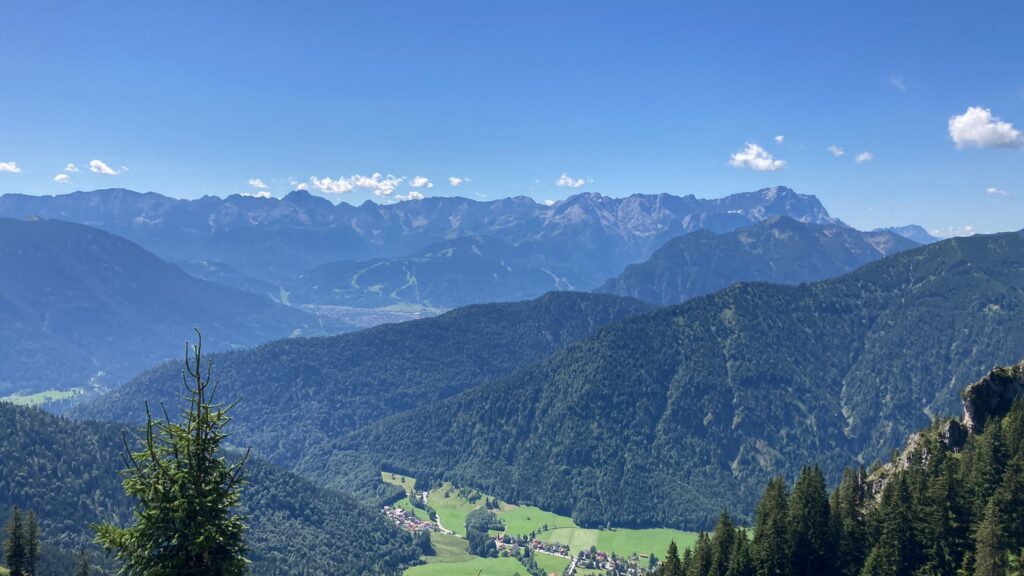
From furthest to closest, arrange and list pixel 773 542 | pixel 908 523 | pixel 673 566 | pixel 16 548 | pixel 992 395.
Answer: pixel 673 566, pixel 992 395, pixel 16 548, pixel 773 542, pixel 908 523

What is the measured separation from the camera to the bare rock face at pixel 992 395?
10431cm

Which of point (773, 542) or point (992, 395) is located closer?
point (773, 542)

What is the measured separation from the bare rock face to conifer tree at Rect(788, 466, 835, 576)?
33.1 metres

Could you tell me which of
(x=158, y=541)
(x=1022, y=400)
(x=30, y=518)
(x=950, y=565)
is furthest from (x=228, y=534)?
(x=1022, y=400)

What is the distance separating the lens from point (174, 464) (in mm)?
25234

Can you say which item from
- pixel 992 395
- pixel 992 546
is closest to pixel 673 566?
pixel 992 546

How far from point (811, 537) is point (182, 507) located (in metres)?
89.7

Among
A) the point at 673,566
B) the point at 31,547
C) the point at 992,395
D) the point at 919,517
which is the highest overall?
the point at 992,395

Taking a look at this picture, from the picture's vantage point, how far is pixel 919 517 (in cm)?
8538

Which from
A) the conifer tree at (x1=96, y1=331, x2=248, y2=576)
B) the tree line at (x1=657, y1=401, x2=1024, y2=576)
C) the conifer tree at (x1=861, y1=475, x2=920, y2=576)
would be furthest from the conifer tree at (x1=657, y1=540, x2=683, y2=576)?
the conifer tree at (x1=96, y1=331, x2=248, y2=576)

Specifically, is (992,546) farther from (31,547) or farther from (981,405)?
(31,547)

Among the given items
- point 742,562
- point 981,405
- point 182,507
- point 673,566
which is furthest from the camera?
point 673,566

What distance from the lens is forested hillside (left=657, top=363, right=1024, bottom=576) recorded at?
259ft

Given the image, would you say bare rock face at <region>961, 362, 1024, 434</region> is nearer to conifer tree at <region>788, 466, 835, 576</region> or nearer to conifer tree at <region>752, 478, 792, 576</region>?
conifer tree at <region>788, 466, 835, 576</region>
